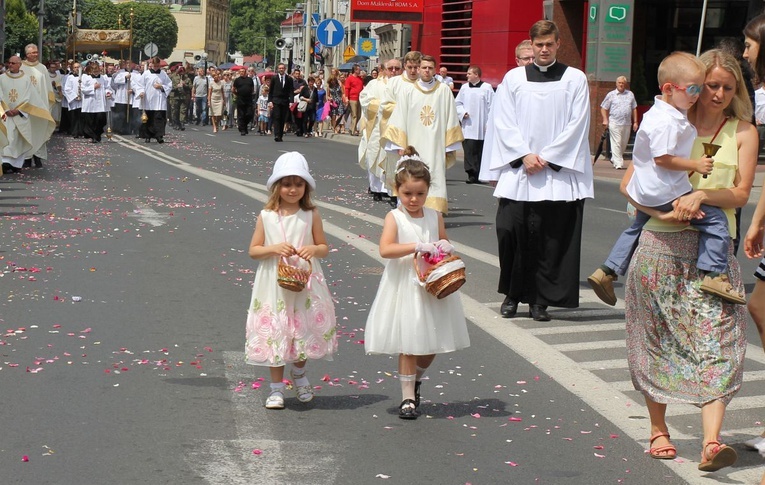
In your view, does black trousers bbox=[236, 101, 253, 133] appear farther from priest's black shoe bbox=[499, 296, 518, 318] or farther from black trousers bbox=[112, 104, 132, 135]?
priest's black shoe bbox=[499, 296, 518, 318]

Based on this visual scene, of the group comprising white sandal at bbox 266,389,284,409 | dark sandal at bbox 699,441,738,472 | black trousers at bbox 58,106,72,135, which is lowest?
black trousers at bbox 58,106,72,135

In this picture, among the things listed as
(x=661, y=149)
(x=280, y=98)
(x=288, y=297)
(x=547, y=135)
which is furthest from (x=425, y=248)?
(x=280, y=98)

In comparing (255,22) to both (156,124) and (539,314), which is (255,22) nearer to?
(156,124)

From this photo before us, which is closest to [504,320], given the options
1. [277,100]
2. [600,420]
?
[600,420]

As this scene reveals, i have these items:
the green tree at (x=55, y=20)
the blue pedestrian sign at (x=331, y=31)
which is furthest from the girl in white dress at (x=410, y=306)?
the green tree at (x=55, y=20)

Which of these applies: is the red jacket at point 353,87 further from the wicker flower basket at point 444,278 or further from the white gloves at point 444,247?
the wicker flower basket at point 444,278

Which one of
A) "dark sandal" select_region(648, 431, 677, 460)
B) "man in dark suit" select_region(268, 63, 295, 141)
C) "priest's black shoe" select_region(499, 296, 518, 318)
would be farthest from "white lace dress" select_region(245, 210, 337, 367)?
"man in dark suit" select_region(268, 63, 295, 141)

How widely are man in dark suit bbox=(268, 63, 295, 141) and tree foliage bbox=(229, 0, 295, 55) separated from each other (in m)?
145

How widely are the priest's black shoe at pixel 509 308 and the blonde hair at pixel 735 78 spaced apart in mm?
3741

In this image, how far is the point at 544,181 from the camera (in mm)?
9336

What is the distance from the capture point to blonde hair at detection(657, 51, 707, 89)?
559 cm

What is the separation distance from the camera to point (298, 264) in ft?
21.7

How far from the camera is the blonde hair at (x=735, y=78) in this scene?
5.67 meters

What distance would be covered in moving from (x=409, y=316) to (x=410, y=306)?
5 centimetres
